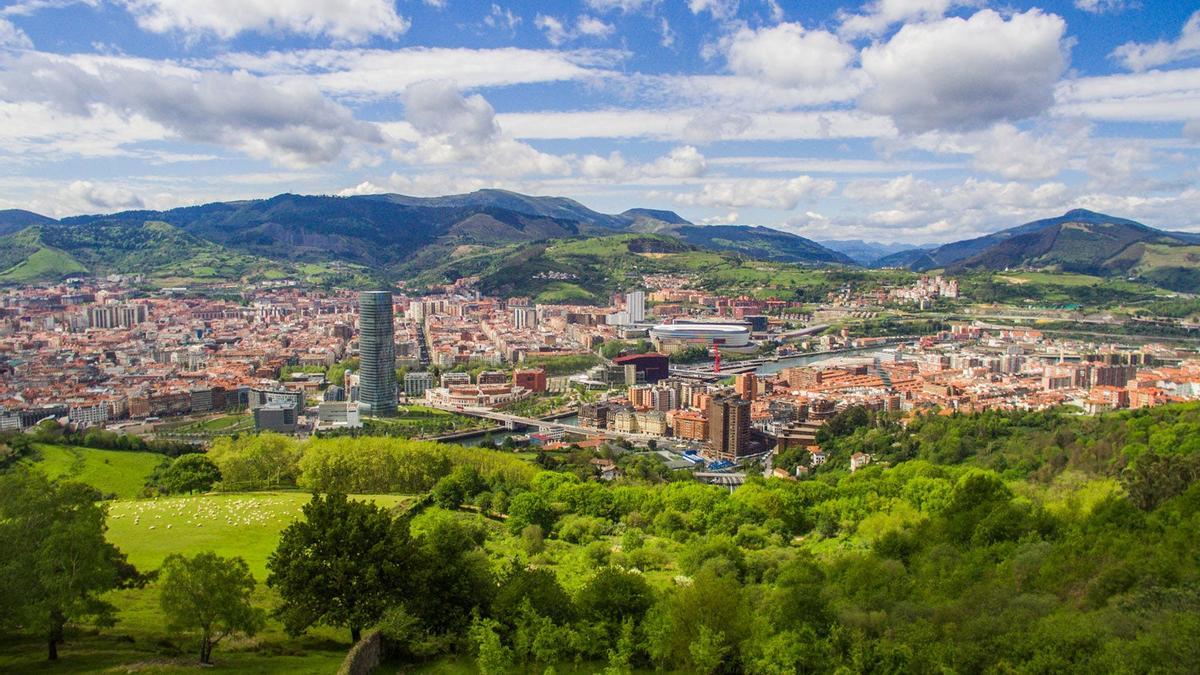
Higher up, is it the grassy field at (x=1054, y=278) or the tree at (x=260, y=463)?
the grassy field at (x=1054, y=278)

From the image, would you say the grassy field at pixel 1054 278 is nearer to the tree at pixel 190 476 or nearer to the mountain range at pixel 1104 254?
the mountain range at pixel 1104 254

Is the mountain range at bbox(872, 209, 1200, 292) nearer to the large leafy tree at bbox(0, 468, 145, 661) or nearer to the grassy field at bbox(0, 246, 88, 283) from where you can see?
the large leafy tree at bbox(0, 468, 145, 661)

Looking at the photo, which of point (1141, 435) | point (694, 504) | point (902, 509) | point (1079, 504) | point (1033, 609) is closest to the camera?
point (1033, 609)

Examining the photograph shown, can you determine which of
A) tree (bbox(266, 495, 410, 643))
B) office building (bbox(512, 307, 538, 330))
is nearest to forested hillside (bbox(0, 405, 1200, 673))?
tree (bbox(266, 495, 410, 643))

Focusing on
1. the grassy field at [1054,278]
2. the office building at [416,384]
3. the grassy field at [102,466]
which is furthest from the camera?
the grassy field at [1054,278]

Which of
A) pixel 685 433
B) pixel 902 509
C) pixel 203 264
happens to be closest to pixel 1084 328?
pixel 685 433

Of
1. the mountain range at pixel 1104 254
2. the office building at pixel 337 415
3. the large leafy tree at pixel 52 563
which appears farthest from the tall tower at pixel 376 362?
the mountain range at pixel 1104 254

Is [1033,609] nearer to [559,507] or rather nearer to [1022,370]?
[559,507]
